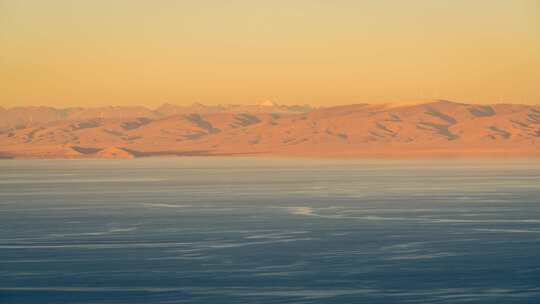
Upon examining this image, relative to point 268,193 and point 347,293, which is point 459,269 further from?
point 268,193

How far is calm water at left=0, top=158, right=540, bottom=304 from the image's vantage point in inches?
1200

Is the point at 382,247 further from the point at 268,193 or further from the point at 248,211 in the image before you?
the point at 268,193

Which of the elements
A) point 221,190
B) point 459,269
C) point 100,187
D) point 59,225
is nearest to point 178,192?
point 221,190

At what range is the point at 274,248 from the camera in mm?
40188

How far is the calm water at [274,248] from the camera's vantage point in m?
30.5

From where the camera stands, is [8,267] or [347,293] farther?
[8,267]

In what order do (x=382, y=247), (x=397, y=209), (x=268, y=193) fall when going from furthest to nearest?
(x=268, y=193)
(x=397, y=209)
(x=382, y=247)

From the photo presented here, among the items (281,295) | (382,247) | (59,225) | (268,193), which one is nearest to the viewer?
(281,295)

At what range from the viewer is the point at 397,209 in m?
58.1

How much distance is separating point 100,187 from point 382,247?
4940cm

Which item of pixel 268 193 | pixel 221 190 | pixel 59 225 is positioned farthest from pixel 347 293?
pixel 221 190

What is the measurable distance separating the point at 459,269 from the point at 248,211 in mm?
25160

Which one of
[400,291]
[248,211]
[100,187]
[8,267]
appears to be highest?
[100,187]

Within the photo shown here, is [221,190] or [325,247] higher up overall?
[221,190]
